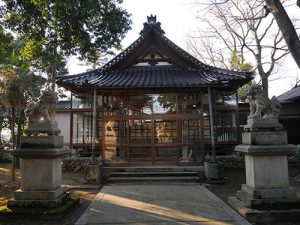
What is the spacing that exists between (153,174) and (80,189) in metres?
3.20

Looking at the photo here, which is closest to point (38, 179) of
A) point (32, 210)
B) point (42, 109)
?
point (32, 210)

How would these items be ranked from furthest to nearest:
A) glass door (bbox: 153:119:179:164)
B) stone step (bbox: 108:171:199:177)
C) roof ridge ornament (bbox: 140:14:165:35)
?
roof ridge ornament (bbox: 140:14:165:35)
glass door (bbox: 153:119:179:164)
stone step (bbox: 108:171:199:177)

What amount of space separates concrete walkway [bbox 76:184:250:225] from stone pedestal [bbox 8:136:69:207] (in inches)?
40.1

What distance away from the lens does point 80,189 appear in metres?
11.4

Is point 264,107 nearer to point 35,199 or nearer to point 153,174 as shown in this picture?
point 35,199

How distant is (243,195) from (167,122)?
7.36 m

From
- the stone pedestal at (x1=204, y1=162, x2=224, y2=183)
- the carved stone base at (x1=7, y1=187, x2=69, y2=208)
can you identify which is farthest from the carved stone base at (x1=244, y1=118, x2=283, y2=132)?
the stone pedestal at (x1=204, y1=162, x2=224, y2=183)

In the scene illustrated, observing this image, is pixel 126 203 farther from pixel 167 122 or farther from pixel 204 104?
pixel 204 104

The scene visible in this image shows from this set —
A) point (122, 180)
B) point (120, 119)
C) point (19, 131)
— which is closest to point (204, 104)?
point (120, 119)

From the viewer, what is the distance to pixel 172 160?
14602 millimetres

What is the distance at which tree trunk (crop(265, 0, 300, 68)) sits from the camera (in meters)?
8.47

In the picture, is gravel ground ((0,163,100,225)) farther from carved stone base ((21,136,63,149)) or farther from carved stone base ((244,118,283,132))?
carved stone base ((244,118,283,132))

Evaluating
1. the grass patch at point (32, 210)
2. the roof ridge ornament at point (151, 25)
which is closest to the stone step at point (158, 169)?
the grass patch at point (32, 210)

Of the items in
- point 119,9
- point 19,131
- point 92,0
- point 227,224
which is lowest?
point 227,224
